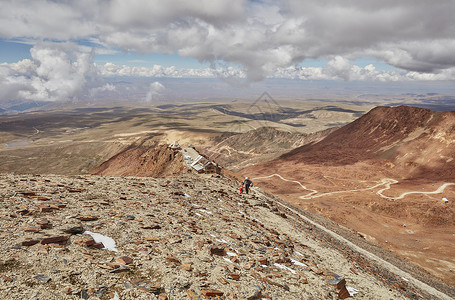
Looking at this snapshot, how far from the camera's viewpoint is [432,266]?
2288 cm

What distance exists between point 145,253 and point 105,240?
63.9 inches

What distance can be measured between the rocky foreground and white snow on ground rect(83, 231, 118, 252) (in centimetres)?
3

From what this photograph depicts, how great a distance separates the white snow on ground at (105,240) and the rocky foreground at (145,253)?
0.11ft

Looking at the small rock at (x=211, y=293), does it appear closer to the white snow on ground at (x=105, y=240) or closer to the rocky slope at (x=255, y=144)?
the white snow on ground at (x=105, y=240)

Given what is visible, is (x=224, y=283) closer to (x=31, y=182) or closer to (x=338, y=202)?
(x=31, y=182)

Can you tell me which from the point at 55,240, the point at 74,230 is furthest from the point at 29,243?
the point at 74,230

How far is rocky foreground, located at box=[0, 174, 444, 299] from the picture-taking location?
584cm

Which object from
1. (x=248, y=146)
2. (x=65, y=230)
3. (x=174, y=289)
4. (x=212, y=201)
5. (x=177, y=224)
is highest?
(x=65, y=230)

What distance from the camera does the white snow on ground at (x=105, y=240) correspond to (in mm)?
7555

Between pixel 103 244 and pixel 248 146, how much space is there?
10566cm

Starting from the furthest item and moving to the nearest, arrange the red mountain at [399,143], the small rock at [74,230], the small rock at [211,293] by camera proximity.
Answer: the red mountain at [399,143]
the small rock at [74,230]
the small rock at [211,293]

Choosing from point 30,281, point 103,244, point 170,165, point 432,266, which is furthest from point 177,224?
point 170,165

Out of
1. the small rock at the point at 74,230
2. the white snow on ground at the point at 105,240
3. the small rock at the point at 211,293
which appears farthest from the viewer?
the small rock at the point at 74,230

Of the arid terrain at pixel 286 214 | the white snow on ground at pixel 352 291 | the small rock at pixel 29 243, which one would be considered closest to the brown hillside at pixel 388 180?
the arid terrain at pixel 286 214
